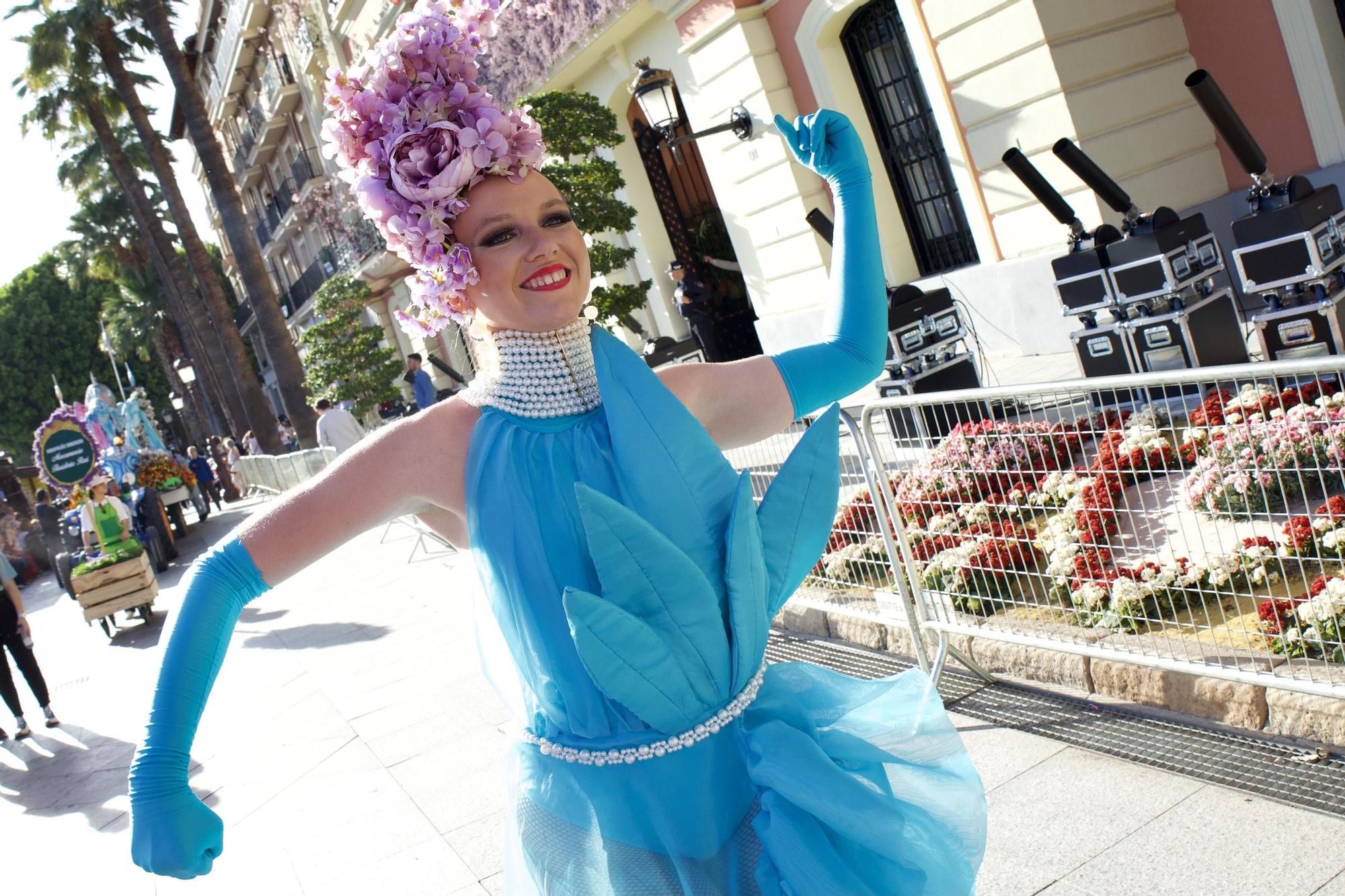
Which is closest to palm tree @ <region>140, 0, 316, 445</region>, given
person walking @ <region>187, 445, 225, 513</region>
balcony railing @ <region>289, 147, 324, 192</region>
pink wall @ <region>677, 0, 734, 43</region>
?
person walking @ <region>187, 445, 225, 513</region>

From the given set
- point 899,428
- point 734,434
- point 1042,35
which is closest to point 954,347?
point 1042,35

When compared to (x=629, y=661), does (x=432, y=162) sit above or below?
above

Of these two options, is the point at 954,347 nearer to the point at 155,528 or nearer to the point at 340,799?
the point at 340,799

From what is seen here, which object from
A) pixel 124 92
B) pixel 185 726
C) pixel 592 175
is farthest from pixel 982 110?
pixel 124 92

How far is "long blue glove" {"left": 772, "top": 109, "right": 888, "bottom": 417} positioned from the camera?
228cm

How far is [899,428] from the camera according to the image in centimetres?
434

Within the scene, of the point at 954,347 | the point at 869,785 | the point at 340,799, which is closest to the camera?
the point at 869,785

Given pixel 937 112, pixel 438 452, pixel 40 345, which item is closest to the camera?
pixel 438 452

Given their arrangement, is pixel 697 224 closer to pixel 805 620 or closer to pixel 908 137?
pixel 908 137

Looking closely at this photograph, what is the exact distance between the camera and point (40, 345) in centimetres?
5516

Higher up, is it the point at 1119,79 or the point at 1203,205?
the point at 1119,79

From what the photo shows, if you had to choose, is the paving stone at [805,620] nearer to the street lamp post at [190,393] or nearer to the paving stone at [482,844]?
the paving stone at [482,844]

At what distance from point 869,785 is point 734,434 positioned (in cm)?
73

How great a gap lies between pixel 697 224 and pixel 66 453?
12.3 meters
